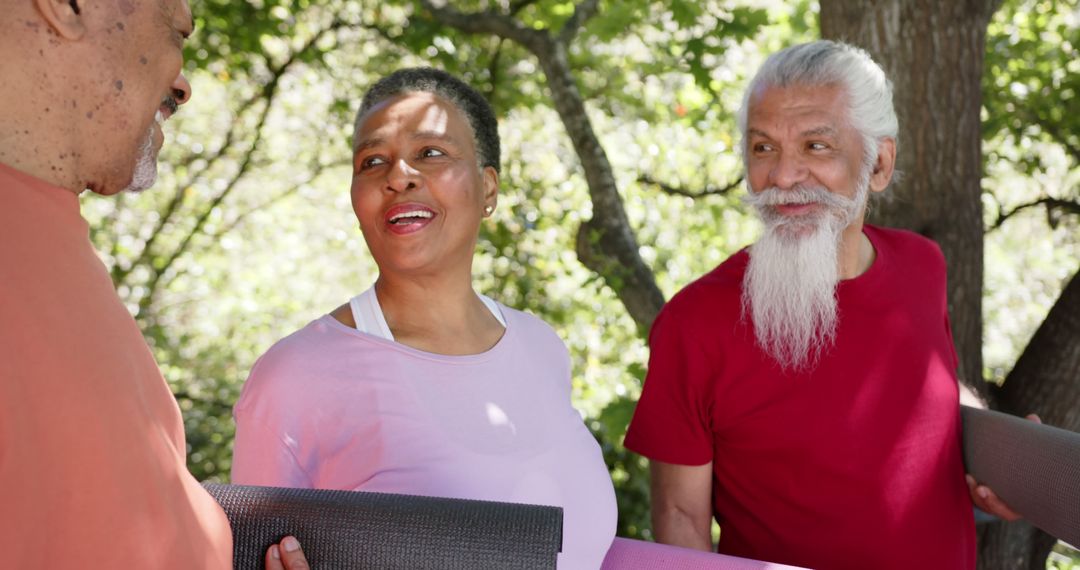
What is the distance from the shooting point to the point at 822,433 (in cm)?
254

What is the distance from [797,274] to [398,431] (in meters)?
1.14

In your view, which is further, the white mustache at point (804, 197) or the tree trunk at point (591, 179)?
the tree trunk at point (591, 179)

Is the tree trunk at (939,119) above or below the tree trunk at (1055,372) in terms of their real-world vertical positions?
above

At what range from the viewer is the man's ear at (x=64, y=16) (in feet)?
4.18

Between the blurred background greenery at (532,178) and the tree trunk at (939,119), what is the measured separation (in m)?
0.68

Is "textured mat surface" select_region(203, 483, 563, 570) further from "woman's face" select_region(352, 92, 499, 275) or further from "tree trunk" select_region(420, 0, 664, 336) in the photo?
"tree trunk" select_region(420, 0, 664, 336)

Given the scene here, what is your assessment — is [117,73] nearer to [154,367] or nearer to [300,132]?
[154,367]

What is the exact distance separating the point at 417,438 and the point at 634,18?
3.05 meters

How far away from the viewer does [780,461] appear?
2566 mm

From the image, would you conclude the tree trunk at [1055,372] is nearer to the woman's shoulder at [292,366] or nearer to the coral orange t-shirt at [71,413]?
the woman's shoulder at [292,366]

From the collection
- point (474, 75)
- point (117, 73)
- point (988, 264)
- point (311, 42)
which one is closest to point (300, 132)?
point (311, 42)

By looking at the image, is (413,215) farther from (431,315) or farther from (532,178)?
(532,178)

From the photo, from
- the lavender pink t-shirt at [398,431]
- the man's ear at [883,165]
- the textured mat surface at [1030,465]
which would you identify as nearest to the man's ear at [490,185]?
the lavender pink t-shirt at [398,431]

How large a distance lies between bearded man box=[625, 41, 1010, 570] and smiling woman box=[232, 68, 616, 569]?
0.36m
